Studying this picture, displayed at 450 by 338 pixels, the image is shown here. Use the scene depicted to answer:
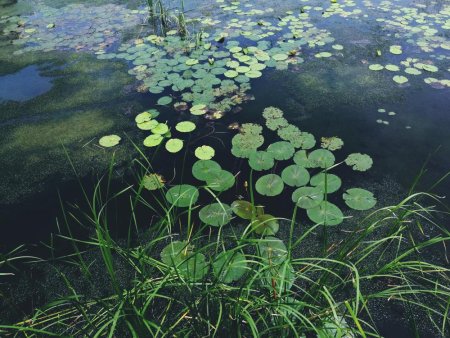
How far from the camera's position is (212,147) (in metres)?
2.08

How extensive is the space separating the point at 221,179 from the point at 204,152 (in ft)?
0.90

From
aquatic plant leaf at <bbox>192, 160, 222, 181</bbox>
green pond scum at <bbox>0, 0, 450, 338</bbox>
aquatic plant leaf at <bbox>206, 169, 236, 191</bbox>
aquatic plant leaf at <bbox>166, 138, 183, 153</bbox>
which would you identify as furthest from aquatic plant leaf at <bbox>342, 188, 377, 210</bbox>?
aquatic plant leaf at <bbox>166, 138, 183, 153</bbox>

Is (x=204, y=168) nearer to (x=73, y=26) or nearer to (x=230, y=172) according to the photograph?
(x=230, y=172)

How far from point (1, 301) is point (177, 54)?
250 cm

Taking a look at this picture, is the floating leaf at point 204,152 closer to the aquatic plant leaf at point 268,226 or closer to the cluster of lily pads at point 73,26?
the aquatic plant leaf at point 268,226

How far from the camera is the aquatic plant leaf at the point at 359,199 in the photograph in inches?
65.6

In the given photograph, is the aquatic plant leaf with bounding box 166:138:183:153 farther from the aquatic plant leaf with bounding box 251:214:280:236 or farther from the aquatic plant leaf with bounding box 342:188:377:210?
the aquatic plant leaf with bounding box 342:188:377:210

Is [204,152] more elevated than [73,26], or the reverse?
[73,26]

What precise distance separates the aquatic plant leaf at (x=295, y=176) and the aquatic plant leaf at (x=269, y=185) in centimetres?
4

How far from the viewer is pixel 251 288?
129cm

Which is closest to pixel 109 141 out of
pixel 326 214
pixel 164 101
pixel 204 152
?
pixel 164 101

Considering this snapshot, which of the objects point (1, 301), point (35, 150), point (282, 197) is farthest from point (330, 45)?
point (1, 301)

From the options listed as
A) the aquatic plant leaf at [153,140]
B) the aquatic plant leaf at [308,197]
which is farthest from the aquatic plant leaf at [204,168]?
the aquatic plant leaf at [308,197]

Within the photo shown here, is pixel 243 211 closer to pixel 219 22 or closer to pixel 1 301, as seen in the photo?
pixel 1 301
